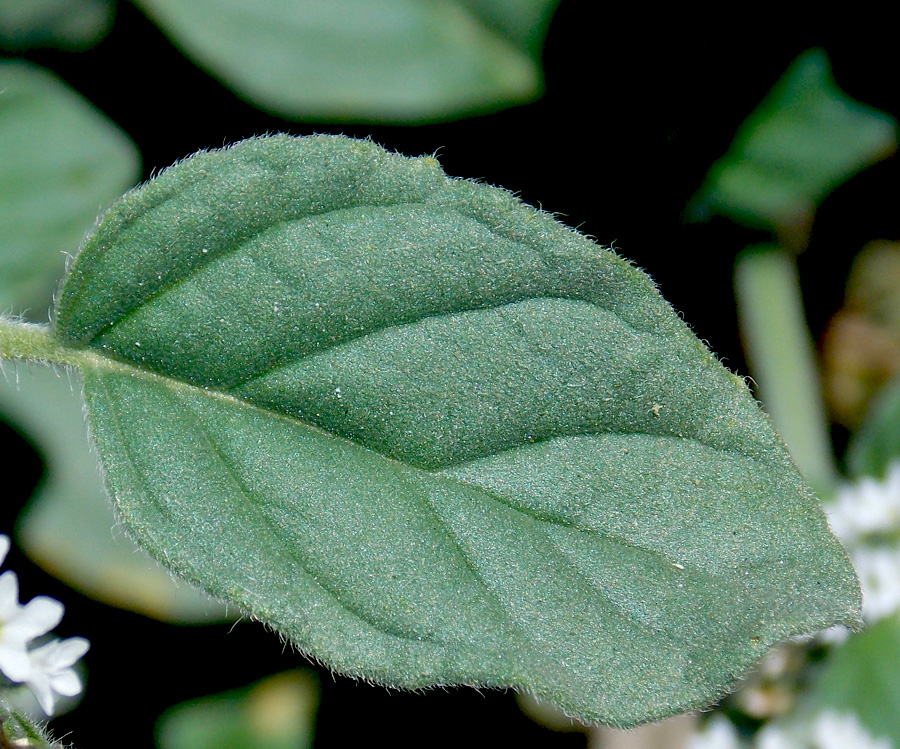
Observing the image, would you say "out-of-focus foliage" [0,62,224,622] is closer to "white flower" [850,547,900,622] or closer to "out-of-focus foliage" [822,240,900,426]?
"white flower" [850,547,900,622]

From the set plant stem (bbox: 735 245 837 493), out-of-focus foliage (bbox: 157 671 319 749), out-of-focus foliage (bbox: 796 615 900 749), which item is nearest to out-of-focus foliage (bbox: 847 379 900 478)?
plant stem (bbox: 735 245 837 493)

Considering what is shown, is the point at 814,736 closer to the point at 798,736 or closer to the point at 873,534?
the point at 798,736

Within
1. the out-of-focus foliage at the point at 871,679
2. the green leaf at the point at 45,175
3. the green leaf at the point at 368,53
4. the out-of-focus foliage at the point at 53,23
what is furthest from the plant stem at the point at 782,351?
the out-of-focus foliage at the point at 53,23

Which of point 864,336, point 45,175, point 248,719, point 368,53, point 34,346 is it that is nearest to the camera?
point 34,346

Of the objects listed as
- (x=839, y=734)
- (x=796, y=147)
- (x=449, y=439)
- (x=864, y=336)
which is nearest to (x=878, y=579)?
(x=839, y=734)

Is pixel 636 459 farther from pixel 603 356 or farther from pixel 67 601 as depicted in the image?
pixel 67 601

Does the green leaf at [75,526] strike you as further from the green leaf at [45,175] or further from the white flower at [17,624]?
the white flower at [17,624]
